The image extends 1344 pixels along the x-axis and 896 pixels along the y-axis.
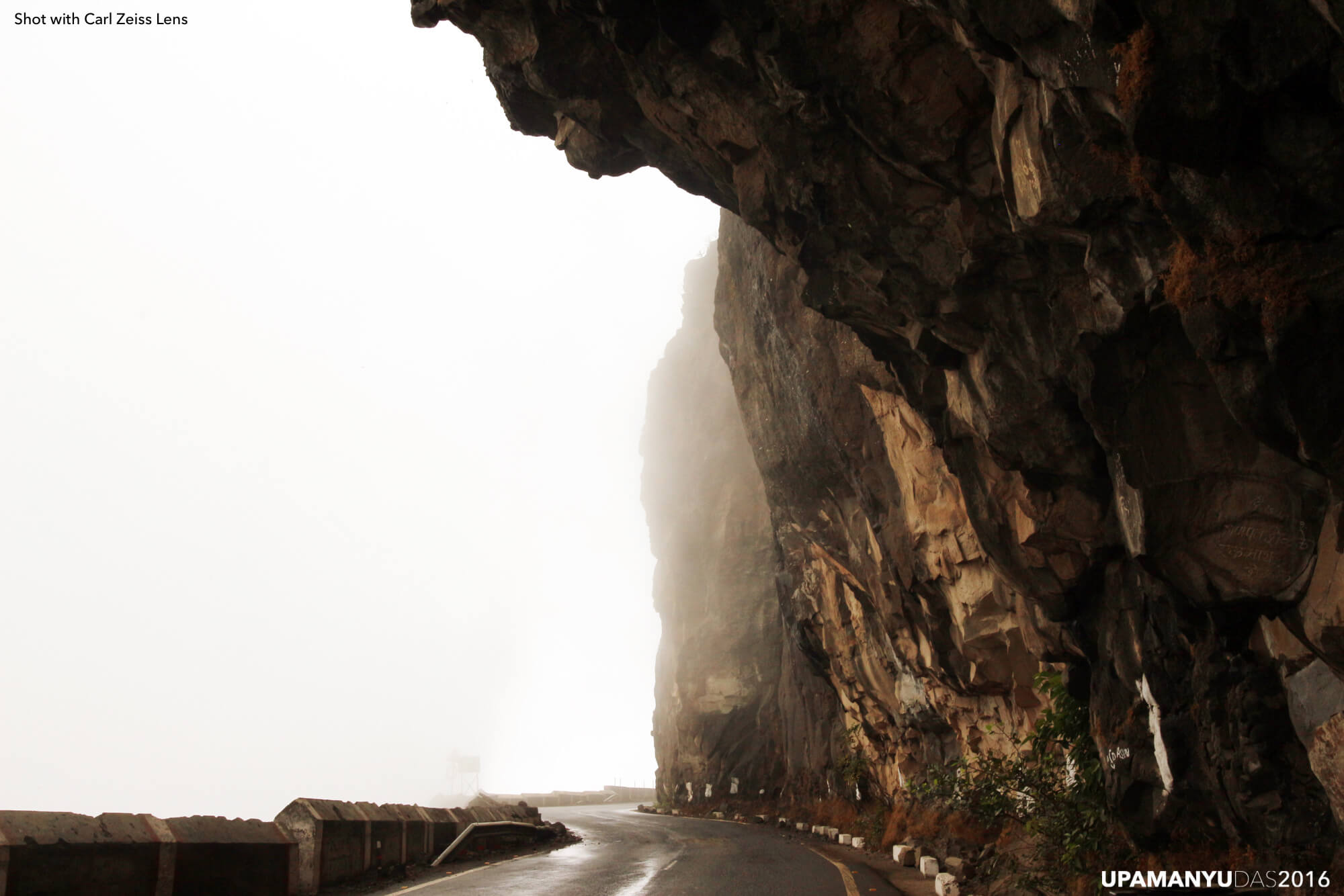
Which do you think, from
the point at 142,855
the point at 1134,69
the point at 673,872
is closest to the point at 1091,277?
the point at 1134,69

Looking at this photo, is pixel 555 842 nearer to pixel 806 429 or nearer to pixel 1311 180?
pixel 806 429

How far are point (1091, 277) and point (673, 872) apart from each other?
35.4ft

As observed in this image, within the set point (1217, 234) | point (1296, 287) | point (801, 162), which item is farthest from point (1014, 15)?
point (801, 162)

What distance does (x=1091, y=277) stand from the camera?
27.2ft

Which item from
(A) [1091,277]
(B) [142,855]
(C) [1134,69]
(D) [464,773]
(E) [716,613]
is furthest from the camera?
(D) [464,773]

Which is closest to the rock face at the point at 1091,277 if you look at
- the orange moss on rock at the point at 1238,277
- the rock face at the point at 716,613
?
the orange moss on rock at the point at 1238,277

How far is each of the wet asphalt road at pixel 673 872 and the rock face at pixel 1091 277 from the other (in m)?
4.63

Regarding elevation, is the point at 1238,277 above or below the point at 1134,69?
below

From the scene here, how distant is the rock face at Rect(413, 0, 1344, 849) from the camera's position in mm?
6051

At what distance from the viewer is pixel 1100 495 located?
10.2 m

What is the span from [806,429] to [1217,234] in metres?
14.8

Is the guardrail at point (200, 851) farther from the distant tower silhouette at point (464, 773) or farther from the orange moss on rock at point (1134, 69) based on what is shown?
the distant tower silhouette at point (464, 773)

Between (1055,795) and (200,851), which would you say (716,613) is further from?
(200,851)

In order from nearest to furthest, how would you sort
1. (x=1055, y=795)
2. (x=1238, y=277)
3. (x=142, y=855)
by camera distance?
1. (x=1238, y=277)
2. (x=142, y=855)
3. (x=1055, y=795)
